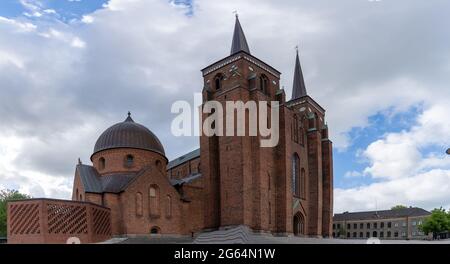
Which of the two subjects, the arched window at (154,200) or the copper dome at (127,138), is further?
the copper dome at (127,138)

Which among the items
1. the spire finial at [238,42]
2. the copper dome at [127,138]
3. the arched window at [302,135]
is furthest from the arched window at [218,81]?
the arched window at [302,135]

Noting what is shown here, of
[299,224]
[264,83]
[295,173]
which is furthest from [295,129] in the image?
[299,224]

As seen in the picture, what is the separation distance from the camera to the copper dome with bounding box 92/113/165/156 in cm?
3956

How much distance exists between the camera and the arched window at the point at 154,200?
36.1 metres

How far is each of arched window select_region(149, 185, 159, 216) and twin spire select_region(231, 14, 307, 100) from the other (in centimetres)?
1773

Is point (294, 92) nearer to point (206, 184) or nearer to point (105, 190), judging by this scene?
point (206, 184)

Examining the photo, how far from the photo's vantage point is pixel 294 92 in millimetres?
56344

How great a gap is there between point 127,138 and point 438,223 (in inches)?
2329

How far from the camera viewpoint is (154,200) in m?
36.4

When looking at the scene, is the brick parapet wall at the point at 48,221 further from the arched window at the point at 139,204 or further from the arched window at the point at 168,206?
the arched window at the point at 168,206

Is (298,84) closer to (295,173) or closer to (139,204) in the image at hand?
(295,173)

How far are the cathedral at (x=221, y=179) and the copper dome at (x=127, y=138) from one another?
11 centimetres
